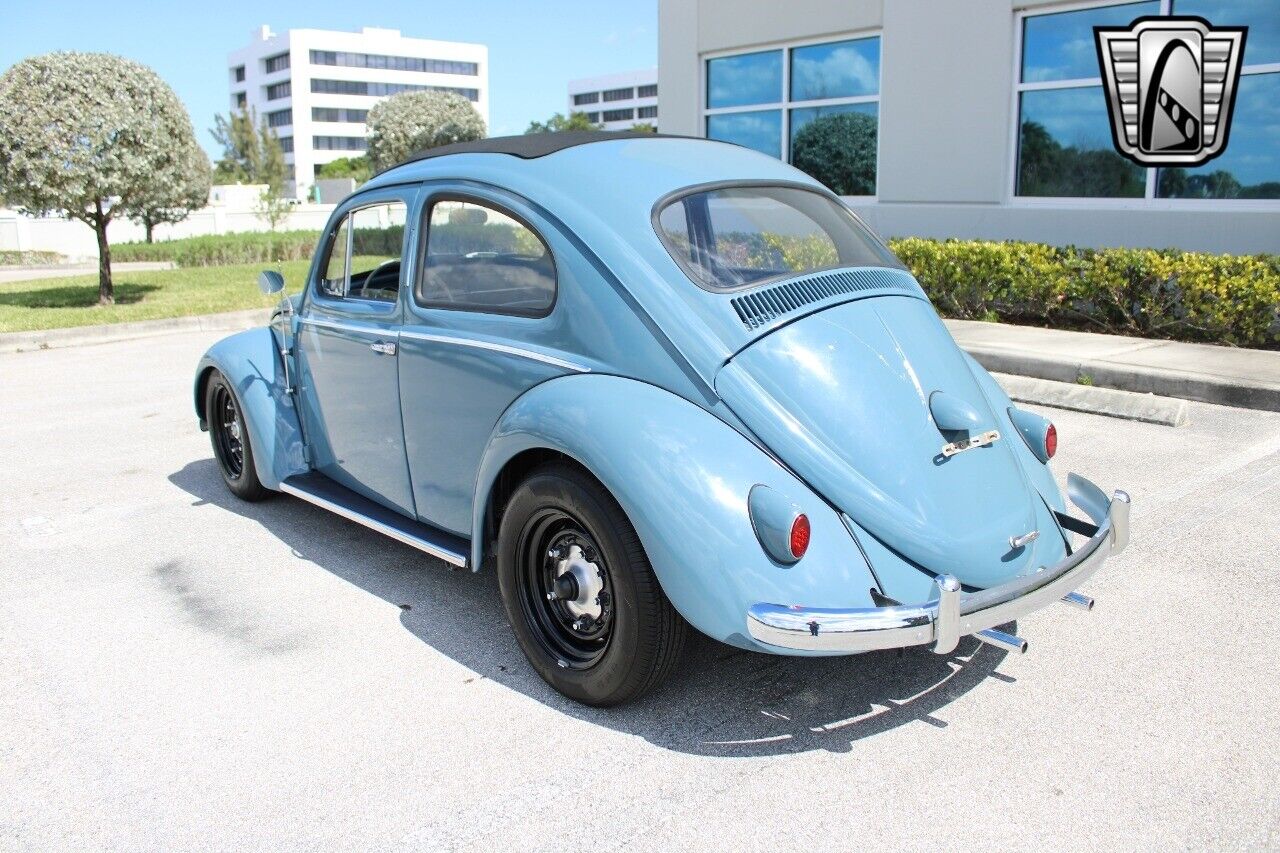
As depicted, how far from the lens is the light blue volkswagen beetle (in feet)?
10.2

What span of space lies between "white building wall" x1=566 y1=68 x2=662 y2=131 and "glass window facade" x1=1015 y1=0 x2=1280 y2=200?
112 m

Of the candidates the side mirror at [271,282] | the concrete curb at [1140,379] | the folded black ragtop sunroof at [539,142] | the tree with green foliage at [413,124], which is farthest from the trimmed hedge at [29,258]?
the folded black ragtop sunroof at [539,142]

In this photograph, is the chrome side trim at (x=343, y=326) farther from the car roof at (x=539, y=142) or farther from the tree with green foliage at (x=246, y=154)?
the tree with green foliage at (x=246, y=154)

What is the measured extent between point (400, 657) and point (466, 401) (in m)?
0.98

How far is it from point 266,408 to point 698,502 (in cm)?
295

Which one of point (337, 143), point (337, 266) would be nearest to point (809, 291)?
point (337, 266)

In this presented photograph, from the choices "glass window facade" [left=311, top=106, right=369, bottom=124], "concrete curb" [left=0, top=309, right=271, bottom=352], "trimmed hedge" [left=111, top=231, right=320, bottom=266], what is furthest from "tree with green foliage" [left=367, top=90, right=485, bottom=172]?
"glass window facade" [left=311, top=106, right=369, bottom=124]

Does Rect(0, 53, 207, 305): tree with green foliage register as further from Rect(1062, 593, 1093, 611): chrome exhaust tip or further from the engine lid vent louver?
Rect(1062, 593, 1093, 611): chrome exhaust tip

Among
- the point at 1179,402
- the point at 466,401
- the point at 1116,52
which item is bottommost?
the point at 1179,402

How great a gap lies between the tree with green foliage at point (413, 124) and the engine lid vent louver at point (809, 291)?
26806 mm

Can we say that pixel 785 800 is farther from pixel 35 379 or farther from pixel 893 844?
pixel 35 379

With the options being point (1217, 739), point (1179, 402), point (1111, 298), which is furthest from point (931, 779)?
point (1111, 298)

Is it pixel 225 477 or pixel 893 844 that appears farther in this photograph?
pixel 225 477

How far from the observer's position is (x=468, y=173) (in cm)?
415
